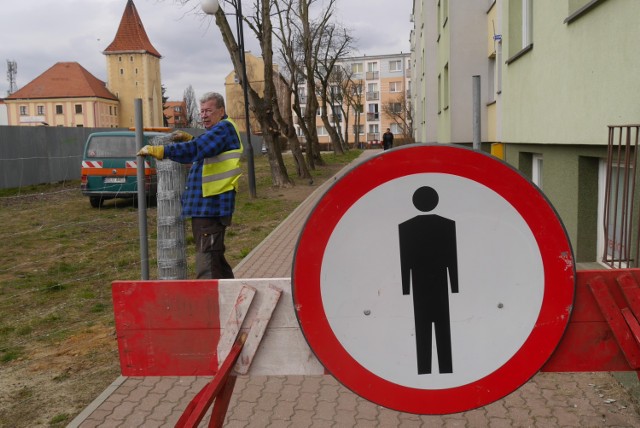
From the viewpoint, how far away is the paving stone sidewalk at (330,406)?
14.0 feet

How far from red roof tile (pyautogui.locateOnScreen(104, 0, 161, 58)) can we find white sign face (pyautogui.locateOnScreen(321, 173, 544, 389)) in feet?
369

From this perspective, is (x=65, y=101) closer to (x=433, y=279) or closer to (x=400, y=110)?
(x=400, y=110)

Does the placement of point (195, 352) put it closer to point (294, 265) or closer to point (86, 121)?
point (294, 265)

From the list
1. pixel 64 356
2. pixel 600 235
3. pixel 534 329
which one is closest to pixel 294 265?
pixel 534 329

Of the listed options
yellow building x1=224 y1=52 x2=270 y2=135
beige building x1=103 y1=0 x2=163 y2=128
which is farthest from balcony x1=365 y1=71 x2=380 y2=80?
beige building x1=103 y1=0 x2=163 y2=128

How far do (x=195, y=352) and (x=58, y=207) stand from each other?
17.4m

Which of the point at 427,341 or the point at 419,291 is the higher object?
the point at 419,291

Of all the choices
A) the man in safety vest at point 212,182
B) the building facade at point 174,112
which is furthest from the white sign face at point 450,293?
the building facade at point 174,112

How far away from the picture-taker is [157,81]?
112m

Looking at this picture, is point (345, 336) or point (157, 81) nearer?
point (345, 336)

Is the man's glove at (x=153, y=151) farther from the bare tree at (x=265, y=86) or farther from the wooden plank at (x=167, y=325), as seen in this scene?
the bare tree at (x=265, y=86)

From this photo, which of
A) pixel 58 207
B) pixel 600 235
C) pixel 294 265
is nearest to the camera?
pixel 294 265

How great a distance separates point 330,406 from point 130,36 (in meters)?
113

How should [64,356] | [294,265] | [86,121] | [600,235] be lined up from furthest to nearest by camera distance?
1. [86,121]
2. [600,235]
3. [64,356]
4. [294,265]
